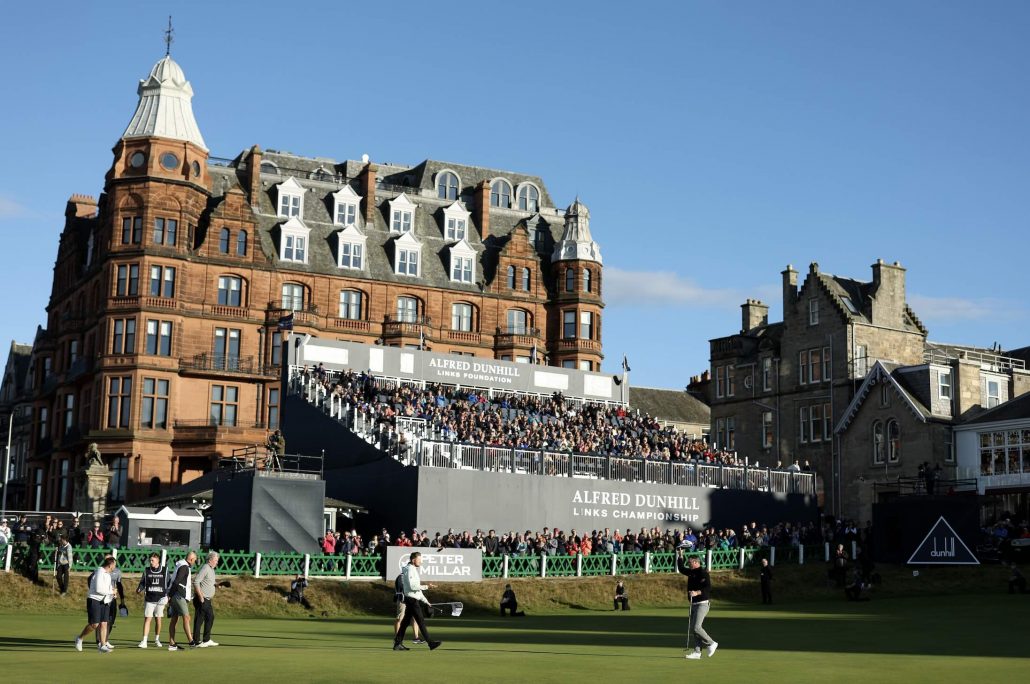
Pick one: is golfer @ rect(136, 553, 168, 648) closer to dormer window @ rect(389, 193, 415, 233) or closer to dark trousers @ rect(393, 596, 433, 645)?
dark trousers @ rect(393, 596, 433, 645)

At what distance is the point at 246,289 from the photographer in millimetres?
71188

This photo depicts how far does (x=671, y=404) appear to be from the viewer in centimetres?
9469

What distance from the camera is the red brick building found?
68125 mm

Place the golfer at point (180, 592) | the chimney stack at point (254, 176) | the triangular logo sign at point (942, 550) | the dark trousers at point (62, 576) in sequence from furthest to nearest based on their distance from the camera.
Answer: the chimney stack at point (254, 176), the triangular logo sign at point (942, 550), the dark trousers at point (62, 576), the golfer at point (180, 592)

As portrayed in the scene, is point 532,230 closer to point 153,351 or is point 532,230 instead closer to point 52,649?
→ point 153,351

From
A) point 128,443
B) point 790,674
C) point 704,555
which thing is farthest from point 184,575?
point 128,443

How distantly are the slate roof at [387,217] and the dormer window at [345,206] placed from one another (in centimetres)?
41

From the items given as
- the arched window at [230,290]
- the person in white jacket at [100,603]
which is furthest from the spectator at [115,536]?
the arched window at [230,290]

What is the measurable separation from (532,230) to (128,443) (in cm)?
2852

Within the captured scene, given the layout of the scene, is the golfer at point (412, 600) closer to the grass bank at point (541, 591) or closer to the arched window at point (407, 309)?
the grass bank at point (541, 591)

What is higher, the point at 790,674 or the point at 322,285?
the point at 322,285

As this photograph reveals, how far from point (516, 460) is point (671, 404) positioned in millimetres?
47713

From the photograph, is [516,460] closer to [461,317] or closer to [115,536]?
[115,536]

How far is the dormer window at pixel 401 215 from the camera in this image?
7794 centimetres
